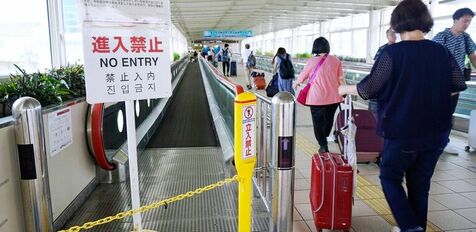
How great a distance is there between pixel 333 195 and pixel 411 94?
36.9 inches

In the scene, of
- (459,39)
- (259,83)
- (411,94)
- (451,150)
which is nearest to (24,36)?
(411,94)

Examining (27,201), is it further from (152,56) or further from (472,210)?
(472,210)

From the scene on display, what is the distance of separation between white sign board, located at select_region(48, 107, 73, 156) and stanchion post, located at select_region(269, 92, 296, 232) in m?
1.69

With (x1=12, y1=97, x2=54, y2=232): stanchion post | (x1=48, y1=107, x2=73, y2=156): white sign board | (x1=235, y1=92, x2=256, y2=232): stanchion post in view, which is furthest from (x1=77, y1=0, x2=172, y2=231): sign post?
(x1=48, y1=107, x2=73, y2=156): white sign board

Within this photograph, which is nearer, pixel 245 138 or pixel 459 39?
pixel 245 138

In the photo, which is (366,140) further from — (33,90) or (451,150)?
(33,90)

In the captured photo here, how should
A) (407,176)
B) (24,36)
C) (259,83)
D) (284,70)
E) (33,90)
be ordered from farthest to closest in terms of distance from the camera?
1. (259,83)
2. (284,70)
3. (24,36)
4. (33,90)
5. (407,176)

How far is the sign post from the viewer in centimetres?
221

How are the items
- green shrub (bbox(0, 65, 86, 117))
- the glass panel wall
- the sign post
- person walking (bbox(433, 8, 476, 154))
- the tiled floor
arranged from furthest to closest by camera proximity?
1. the glass panel wall
2. person walking (bbox(433, 8, 476, 154))
3. the tiled floor
4. green shrub (bbox(0, 65, 86, 117))
5. the sign post

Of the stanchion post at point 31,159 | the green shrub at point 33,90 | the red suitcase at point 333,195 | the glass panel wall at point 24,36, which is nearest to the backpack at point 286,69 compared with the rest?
the glass panel wall at point 24,36

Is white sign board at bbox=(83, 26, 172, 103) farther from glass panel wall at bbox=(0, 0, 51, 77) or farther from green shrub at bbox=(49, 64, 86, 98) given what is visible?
glass panel wall at bbox=(0, 0, 51, 77)

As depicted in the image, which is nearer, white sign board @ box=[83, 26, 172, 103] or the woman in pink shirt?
white sign board @ box=[83, 26, 172, 103]

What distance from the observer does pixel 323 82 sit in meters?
4.52

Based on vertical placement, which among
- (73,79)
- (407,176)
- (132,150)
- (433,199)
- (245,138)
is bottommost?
Answer: (433,199)
